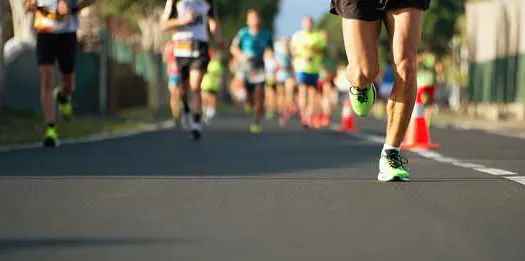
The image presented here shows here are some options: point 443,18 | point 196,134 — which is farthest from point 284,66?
point 443,18

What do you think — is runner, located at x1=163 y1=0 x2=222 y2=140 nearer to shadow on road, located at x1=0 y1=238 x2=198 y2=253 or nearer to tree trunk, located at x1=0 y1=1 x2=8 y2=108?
tree trunk, located at x1=0 y1=1 x2=8 y2=108

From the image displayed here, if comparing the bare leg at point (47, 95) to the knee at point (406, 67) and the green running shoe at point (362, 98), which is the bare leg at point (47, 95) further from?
the knee at point (406, 67)

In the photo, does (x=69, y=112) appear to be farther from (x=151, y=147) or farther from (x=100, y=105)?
(x=100, y=105)

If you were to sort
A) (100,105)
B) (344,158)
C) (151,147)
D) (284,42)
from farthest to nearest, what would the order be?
(284,42) < (100,105) < (151,147) < (344,158)

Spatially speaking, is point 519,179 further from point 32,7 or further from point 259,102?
point 259,102

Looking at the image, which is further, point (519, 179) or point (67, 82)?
point (67, 82)

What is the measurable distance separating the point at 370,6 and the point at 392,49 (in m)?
0.34

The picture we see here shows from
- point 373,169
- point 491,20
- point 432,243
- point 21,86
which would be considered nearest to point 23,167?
point 373,169

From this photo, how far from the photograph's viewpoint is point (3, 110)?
2045 cm

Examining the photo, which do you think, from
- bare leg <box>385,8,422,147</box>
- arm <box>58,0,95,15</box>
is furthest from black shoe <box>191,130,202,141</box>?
bare leg <box>385,8,422,147</box>

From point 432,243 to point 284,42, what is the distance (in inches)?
1077

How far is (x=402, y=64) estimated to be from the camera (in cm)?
927

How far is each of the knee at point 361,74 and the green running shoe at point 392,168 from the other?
0.54 m

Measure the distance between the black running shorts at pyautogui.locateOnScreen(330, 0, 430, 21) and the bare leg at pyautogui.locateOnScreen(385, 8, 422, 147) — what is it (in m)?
0.04
